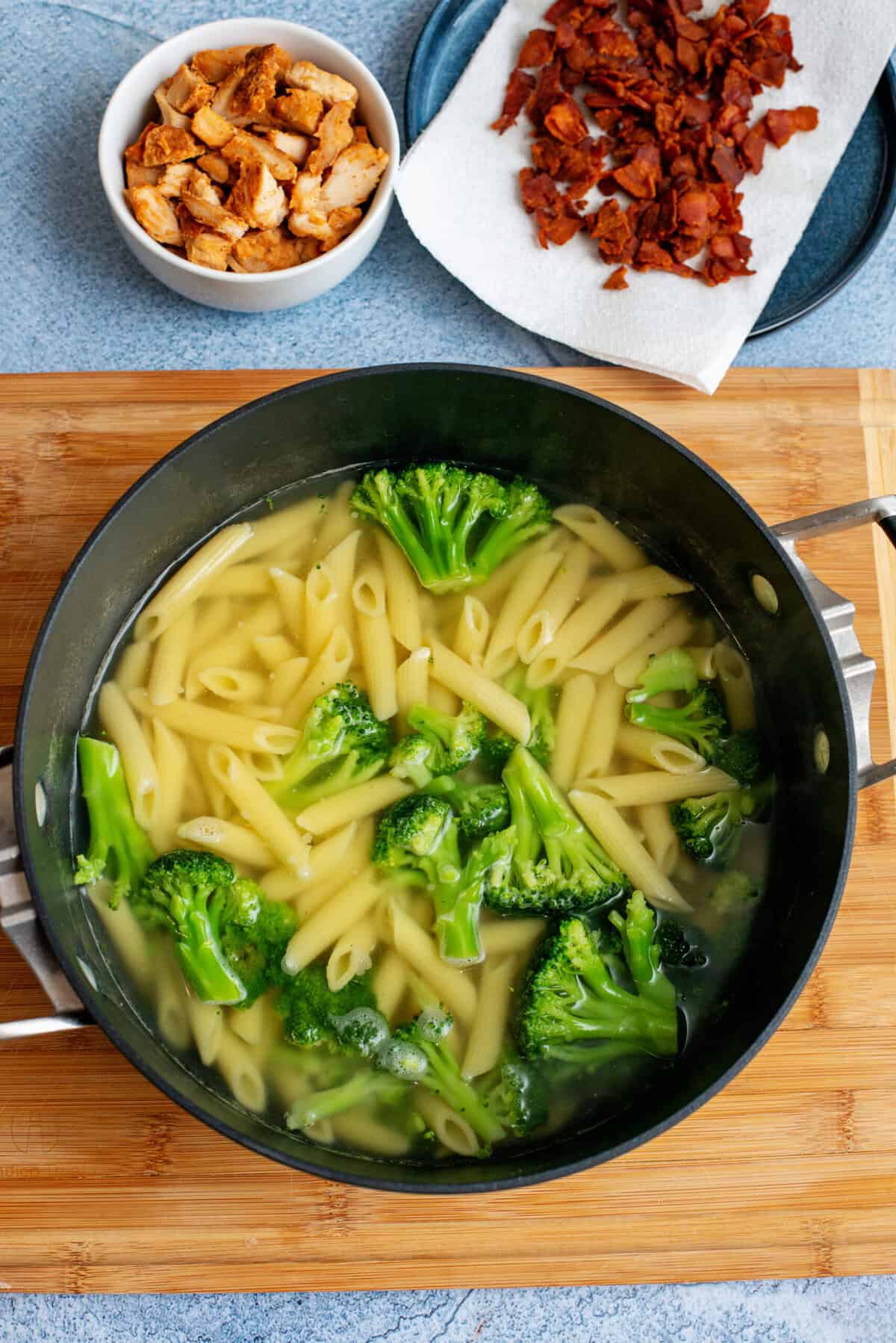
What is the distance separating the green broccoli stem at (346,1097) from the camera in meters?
1.89

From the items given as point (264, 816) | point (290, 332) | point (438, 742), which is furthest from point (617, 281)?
point (264, 816)

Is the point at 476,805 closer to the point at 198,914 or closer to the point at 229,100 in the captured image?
the point at 198,914

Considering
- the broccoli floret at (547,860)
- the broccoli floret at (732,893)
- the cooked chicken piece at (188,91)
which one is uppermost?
the cooked chicken piece at (188,91)

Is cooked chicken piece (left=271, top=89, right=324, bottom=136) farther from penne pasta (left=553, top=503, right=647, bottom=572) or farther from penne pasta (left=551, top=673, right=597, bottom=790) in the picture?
penne pasta (left=551, top=673, right=597, bottom=790)

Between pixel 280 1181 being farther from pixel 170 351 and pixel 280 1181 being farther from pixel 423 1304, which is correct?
pixel 170 351

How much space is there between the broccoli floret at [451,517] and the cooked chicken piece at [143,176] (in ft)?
2.30

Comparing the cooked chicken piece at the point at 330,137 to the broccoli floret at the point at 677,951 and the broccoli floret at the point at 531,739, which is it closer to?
the broccoli floret at the point at 531,739

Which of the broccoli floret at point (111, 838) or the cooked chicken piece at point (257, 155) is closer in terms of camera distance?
the broccoli floret at point (111, 838)

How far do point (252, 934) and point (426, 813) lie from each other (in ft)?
1.12

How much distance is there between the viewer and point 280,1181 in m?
1.98

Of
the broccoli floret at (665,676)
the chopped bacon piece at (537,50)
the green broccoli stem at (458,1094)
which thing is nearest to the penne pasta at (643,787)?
the broccoli floret at (665,676)

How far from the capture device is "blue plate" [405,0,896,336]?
2400mm

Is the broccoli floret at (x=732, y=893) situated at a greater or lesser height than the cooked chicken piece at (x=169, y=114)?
lesser

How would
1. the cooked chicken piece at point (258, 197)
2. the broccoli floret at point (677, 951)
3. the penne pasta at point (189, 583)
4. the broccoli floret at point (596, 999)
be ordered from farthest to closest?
the cooked chicken piece at point (258, 197) < the penne pasta at point (189, 583) < the broccoli floret at point (677, 951) < the broccoli floret at point (596, 999)
